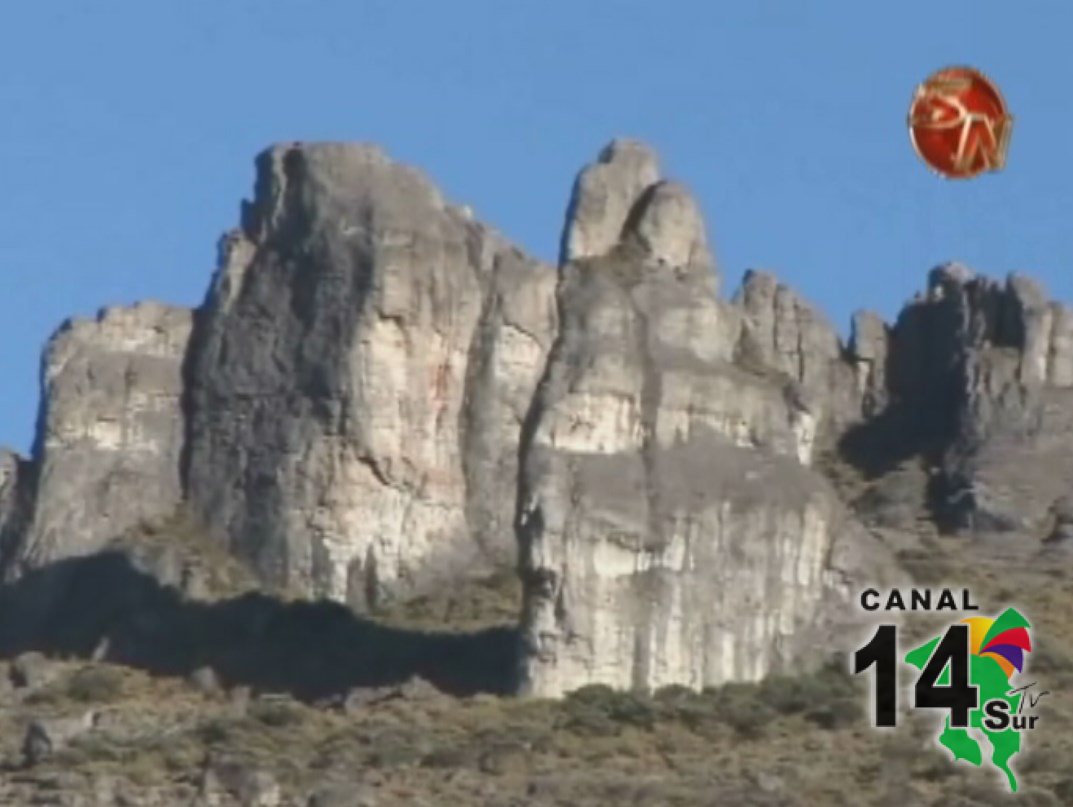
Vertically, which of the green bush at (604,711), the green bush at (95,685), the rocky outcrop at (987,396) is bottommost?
A: the green bush at (604,711)

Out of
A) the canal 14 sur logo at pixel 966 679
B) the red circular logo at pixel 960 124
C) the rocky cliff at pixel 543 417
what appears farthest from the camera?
the rocky cliff at pixel 543 417

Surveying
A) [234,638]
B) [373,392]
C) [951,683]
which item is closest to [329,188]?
[373,392]

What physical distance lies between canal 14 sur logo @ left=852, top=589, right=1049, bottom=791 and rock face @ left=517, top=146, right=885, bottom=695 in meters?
5.49

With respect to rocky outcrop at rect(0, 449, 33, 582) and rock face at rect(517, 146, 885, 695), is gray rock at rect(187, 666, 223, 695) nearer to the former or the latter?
rock face at rect(517, 146, 885, 695)

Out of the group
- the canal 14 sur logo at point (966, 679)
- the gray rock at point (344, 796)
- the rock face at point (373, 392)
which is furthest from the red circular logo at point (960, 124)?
the rock face at point (373, 392)

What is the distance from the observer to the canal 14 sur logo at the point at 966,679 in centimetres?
9994

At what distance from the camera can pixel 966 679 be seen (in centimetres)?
9994

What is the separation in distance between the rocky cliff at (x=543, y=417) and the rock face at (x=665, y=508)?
0.07 m

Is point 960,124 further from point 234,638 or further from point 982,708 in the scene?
point 234,638

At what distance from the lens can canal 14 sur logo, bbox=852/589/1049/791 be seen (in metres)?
99.9

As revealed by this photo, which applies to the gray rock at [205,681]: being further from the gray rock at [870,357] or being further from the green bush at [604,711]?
the gray rock at [870,357]

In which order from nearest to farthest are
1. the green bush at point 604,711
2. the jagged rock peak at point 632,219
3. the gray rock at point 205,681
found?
the green bush at point 604,711 → the gray rock at point 205,681 → the jagged rock peak at point 632,219

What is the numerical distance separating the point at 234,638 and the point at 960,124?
3834cm

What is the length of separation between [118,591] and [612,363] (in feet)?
47.1
